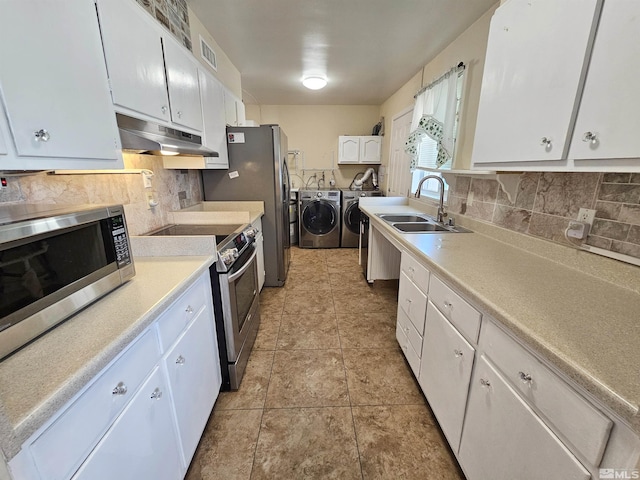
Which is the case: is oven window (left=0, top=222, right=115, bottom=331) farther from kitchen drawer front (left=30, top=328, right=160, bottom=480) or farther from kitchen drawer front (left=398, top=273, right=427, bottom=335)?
kitchen drawer front (left=398, top=273, right=427, bottom=335)

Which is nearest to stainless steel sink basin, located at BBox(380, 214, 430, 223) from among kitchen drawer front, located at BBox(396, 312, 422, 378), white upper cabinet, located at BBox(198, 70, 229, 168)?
kitchen drawer front, located at BBox(396, 312, 422, 378)

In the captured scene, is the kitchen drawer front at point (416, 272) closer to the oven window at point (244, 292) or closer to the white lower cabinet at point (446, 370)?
the white lower cabinet at point (446, 370)

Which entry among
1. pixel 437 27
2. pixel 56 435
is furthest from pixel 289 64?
pixel 56 435

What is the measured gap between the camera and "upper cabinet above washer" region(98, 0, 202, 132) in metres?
1.09

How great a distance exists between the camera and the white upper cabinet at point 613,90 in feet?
2.47

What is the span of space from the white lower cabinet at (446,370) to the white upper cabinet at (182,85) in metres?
1.87

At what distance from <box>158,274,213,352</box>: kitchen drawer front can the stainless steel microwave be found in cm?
22

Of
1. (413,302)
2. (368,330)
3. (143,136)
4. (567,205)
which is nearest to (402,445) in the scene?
(413,302)

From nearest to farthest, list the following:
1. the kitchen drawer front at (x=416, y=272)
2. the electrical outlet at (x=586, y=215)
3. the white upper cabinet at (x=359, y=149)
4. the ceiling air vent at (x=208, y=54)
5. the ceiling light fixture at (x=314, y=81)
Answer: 1. the electrical outlet at (x=586, y=215)
2. the kitchen drawer front at (x=416, y=272)
3. the ceiling air vent at (x=208, y=54)
4. the ceiling light fixture at (x=314, y=81)
5. the white upper cabinet at (x=359, y=149)

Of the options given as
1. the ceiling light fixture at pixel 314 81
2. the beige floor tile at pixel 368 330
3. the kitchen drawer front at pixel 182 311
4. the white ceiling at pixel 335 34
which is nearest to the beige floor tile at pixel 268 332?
the beige floor tile at pixel 368 330

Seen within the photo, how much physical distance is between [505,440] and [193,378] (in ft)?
4.09

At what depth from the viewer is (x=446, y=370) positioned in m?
1.26

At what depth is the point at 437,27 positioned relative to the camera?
2213mm

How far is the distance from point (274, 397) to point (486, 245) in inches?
→ 62.8
